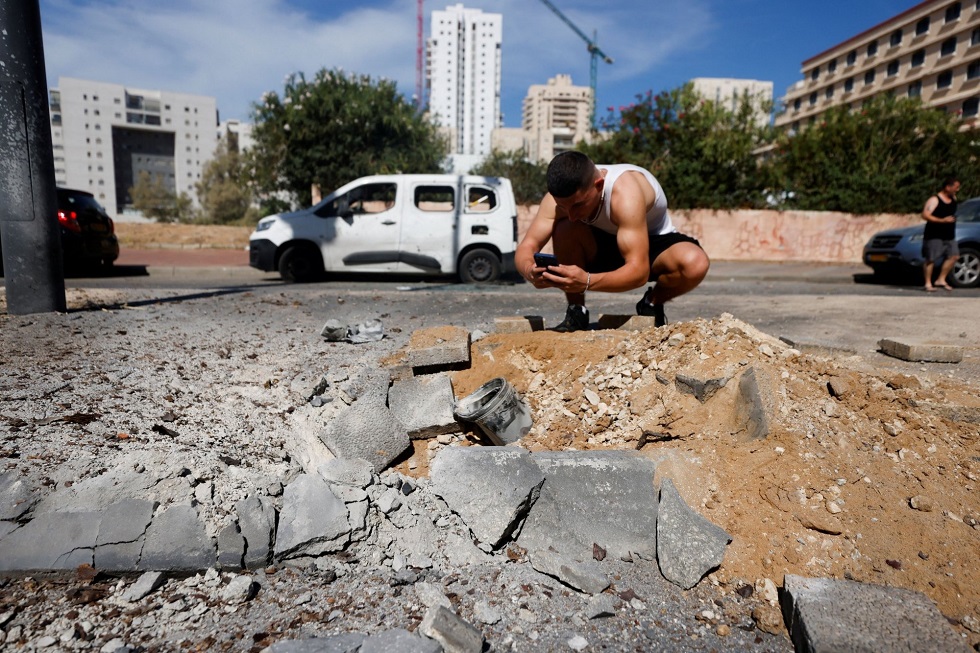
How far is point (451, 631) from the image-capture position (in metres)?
1.71

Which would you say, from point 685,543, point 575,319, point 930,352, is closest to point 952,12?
point 930,352

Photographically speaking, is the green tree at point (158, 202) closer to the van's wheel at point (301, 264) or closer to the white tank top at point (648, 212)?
the van's wheel at point (301, 264)

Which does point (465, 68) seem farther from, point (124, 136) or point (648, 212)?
point (648, 212)

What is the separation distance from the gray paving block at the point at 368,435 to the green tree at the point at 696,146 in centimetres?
1423

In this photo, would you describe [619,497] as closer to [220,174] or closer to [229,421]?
[229,421]

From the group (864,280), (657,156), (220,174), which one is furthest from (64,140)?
(864,280)

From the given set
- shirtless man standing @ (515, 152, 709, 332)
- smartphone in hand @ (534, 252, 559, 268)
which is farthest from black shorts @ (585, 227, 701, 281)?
smartphone in hand @ (534, 252, 559, 268)

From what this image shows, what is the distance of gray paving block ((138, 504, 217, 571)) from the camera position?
2.03 meters

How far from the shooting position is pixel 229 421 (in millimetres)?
2807

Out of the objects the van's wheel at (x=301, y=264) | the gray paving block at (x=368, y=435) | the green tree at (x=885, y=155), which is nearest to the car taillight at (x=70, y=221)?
the van's wheel at (x=301, y=264)

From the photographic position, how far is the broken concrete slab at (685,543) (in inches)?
82.1

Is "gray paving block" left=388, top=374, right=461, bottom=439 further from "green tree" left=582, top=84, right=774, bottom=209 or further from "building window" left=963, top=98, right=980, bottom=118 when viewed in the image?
"building window" left=963, top=98, right=980, bottom=118

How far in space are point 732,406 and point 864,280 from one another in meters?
10.8

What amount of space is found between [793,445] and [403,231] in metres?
7.79
